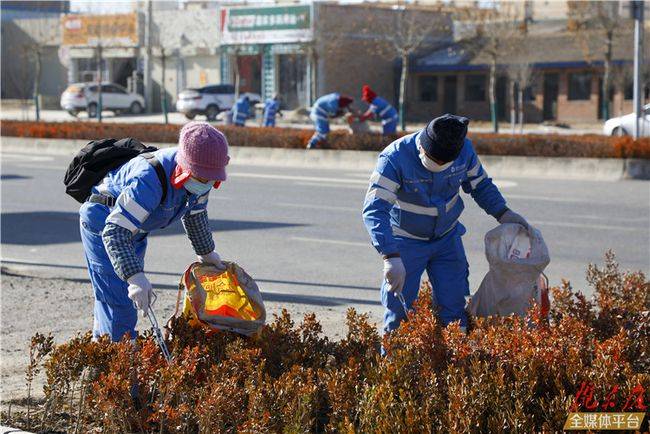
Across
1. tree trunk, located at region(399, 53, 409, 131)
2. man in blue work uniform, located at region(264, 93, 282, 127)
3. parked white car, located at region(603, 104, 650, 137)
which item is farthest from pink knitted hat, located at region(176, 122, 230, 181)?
tree trunk, located at region(399, 53, 409, 131)

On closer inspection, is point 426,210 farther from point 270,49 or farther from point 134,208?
point 270,49

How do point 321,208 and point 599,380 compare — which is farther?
point 321,208

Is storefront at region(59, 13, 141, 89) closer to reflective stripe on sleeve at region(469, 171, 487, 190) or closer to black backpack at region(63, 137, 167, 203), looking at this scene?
reflective stripe on sleeve at region(469, 171, 487, 190)

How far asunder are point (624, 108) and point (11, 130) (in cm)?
2404

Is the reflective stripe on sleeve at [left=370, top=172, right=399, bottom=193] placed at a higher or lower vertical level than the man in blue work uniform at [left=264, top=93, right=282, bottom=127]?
higher

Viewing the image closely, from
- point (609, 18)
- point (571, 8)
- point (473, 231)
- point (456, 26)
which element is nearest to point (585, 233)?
point (473, 231)

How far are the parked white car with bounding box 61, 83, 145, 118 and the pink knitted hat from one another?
45.5 meters

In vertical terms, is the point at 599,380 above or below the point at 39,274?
above

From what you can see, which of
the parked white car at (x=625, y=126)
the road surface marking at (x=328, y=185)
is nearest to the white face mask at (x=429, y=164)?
the road surface marking at (x=328, y=185)

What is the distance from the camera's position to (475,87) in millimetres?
49094

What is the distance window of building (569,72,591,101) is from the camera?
45531mm

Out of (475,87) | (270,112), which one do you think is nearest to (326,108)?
(270,112)

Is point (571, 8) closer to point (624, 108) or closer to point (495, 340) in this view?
point (624, 108)

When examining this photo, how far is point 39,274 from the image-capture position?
35.8 ft
